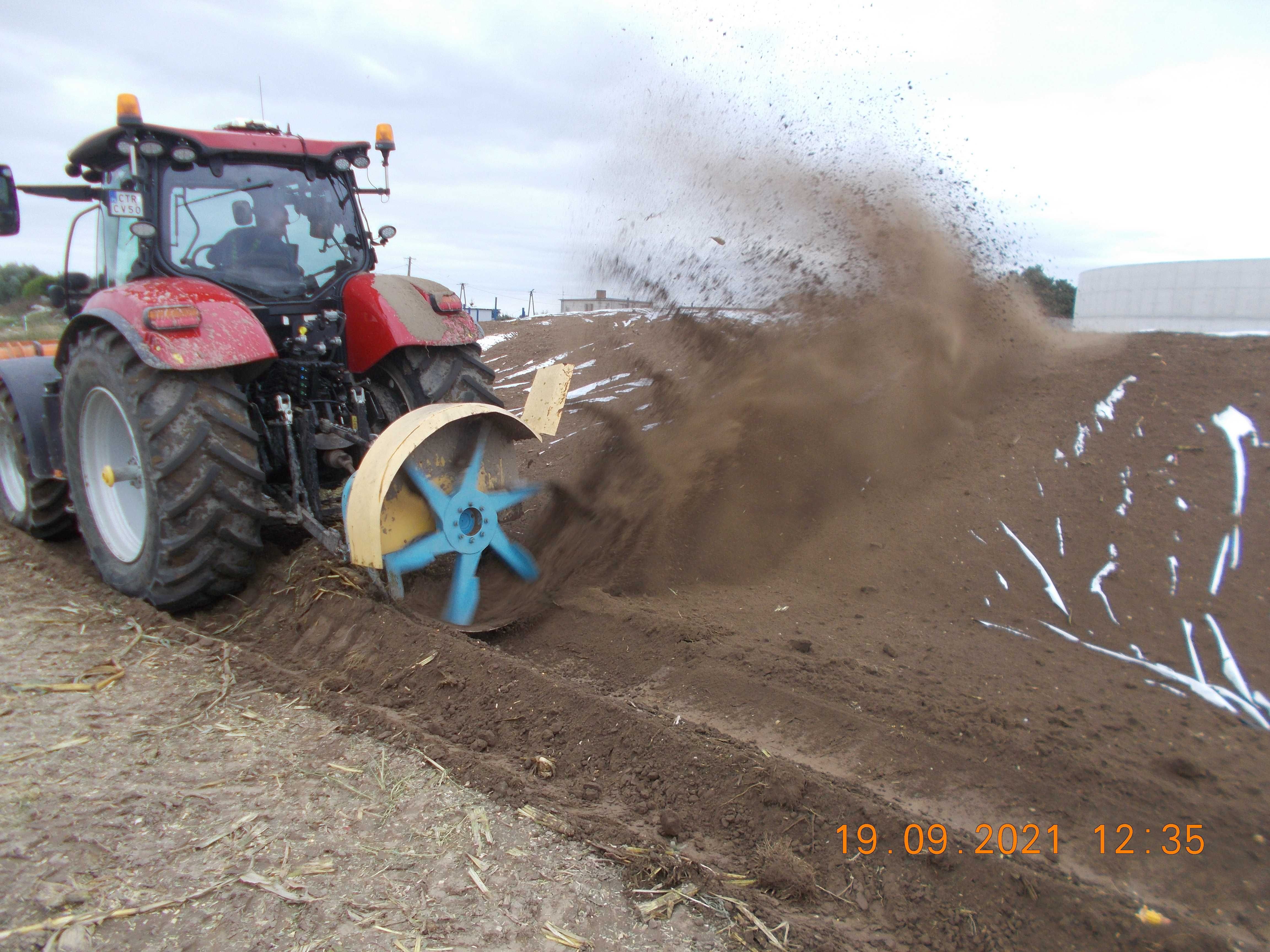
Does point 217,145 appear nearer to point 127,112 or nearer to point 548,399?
point 127,112

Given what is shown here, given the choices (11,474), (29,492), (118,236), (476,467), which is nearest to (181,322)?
(118,236)

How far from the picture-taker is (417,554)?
3453 millimetres

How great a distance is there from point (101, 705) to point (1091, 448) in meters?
5.15

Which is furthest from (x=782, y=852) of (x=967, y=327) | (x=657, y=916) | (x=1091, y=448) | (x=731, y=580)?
(x=967, y=327)

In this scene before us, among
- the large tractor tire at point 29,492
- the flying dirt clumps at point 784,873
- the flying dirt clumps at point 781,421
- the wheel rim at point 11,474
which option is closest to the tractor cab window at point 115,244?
the large tractor tire at point 29,492

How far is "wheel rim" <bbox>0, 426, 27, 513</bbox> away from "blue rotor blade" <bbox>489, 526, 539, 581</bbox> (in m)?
3.44

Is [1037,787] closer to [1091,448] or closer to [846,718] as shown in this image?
[846,718]

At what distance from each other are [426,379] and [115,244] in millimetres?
1763

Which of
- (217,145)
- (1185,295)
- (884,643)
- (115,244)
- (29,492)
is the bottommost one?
(884,643)

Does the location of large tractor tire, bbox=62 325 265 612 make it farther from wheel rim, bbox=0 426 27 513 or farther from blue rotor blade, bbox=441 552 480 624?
wheel rim, bbox=0 426 27 513

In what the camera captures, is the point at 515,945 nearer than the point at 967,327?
Yes

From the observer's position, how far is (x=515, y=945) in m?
1.86

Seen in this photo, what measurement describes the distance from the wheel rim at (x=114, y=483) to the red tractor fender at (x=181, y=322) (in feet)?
1.68

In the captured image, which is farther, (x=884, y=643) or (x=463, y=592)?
(x=463, y=592)
